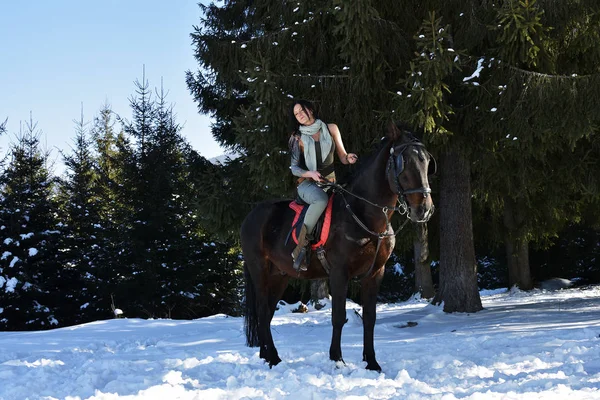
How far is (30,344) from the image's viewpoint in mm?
10148

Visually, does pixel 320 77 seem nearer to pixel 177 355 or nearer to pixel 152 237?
pixel 177 355

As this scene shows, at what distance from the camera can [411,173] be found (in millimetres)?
6105

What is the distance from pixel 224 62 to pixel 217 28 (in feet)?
12.6

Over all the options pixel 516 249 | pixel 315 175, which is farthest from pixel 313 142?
pixel 516 249

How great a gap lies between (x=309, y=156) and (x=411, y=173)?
4.41 ft

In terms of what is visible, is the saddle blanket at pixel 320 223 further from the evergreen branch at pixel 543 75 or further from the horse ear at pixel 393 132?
the evergreen branch at pixel 543 75

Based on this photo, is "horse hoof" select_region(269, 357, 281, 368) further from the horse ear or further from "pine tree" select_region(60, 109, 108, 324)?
"pine tree" select_region(60, 109, 108, 324)

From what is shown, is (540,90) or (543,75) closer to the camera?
(540,90)

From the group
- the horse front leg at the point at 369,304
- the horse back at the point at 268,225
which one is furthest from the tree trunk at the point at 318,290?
the horse front leg at the point at 369,304

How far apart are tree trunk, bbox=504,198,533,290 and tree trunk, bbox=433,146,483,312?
6209 mm

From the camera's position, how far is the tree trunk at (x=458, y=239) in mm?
12578

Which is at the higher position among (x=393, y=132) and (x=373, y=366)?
(x=393, y=132)

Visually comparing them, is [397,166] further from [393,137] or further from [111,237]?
[111,237]

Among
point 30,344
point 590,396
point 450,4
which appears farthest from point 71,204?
point 590,396
